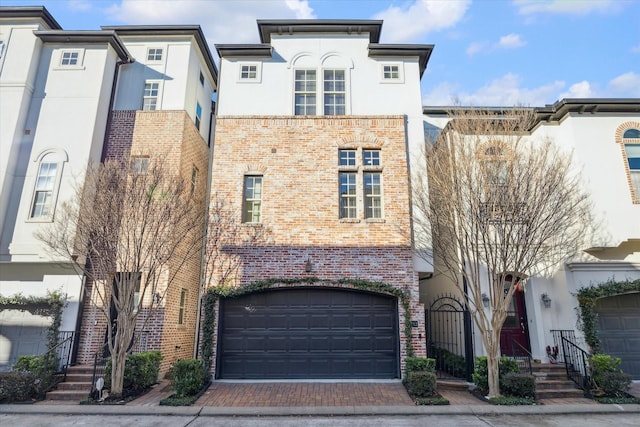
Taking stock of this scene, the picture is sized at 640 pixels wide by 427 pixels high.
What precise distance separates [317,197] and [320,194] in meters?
0.13

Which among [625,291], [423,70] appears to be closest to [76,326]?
[423,70]

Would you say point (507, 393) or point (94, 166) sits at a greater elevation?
point (94, 166)

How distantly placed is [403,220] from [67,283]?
375 inches

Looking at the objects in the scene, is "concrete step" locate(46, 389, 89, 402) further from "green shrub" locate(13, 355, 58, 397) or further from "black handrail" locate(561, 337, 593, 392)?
"black handrail" locate(561, 337, 593, 392)

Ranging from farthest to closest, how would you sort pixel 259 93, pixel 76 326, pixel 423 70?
pixel 423 70 → pixel 259 93 → pixel 76 326

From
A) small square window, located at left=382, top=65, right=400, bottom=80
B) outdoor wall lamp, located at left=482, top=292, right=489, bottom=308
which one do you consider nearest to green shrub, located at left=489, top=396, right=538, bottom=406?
outdoor wall lamp, located at left=482, top=292, right=489, bottom=308

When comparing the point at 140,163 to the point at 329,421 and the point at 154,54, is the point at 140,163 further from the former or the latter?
the point at 329,421

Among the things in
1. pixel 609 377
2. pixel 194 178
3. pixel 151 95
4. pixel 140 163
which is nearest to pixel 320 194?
pixel 194 178

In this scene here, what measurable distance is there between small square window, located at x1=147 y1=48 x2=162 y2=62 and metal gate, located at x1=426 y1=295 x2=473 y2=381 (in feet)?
39.8

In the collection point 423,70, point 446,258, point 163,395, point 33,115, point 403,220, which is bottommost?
point 163,395

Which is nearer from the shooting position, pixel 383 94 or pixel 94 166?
pixel 94 166

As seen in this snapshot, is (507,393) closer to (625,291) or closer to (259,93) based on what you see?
(625,291)

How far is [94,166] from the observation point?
1054 centimetres

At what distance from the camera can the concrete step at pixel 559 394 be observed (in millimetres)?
8945
